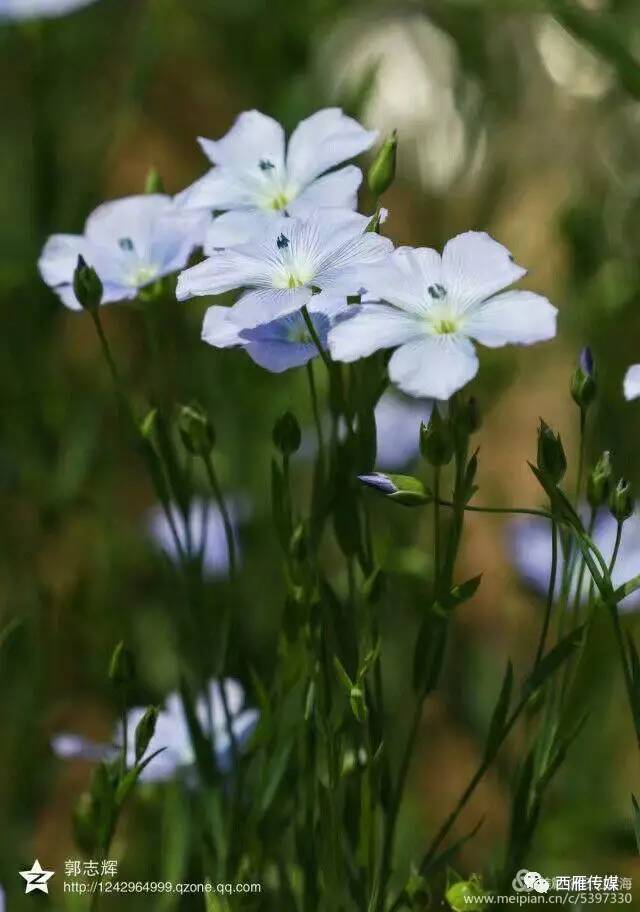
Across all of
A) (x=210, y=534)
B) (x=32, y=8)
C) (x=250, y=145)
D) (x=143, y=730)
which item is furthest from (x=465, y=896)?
(x=32, y=8)

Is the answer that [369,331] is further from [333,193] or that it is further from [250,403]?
[250,403]

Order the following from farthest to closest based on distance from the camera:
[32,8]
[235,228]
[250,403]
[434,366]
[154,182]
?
[250,403], [32,8], [154,182], [235,228], [434,366]

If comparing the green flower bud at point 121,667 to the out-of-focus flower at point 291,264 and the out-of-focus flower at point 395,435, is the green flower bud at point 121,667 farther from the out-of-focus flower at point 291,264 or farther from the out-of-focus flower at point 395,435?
the out-of-focus flower at point 395,435

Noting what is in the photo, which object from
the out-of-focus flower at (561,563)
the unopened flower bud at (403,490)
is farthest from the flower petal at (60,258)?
the out-of-focus flower at (561,563)

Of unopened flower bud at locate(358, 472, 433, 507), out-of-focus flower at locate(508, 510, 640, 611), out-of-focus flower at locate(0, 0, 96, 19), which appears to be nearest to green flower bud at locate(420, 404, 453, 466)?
unopened flower bud at locate(358, 472, 433, 507)

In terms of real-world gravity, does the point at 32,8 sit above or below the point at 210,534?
above

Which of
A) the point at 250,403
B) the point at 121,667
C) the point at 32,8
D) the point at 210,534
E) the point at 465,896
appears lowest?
the point at 465,896

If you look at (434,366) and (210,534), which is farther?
(210,534)

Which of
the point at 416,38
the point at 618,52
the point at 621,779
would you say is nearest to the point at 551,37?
the point at 416,38
